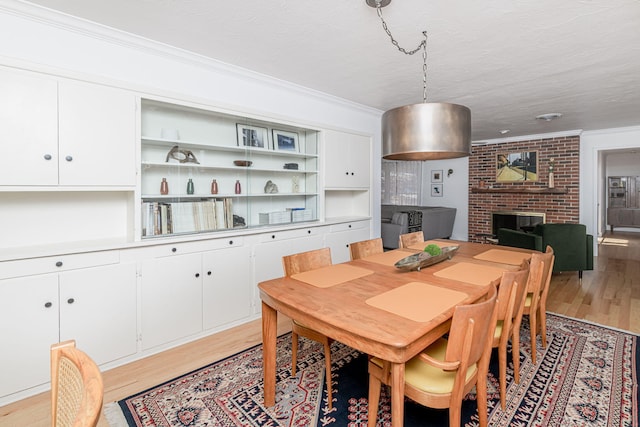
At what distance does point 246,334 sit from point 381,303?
1.74 m

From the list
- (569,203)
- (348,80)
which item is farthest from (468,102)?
(569,203)

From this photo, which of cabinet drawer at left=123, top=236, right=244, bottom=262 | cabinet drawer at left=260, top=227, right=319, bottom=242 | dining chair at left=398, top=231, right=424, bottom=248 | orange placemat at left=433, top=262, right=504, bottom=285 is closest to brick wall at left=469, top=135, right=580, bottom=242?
dining chair at left=398, top=231, right=424, bottom=248

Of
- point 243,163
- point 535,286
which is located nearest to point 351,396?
point 535,286

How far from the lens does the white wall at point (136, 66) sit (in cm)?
205

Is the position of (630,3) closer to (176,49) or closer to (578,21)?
(578,21)

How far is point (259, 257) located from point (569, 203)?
6102 mm

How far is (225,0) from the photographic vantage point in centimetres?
195

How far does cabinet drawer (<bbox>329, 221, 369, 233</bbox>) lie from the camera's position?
397 cm

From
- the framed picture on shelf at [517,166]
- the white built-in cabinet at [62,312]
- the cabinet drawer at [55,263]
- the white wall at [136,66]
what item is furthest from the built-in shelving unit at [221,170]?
the framed picture on shelf at [517,166]

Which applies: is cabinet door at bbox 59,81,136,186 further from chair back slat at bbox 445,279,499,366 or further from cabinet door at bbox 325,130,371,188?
chair back slat at bbox 445,279,499,366

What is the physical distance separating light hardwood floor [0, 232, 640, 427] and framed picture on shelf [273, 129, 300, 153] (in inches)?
73.0

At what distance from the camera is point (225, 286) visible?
9.77 feet

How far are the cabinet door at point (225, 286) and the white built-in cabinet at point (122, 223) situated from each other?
10 millimetres

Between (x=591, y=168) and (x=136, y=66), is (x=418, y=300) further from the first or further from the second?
(x=591, y=168)
